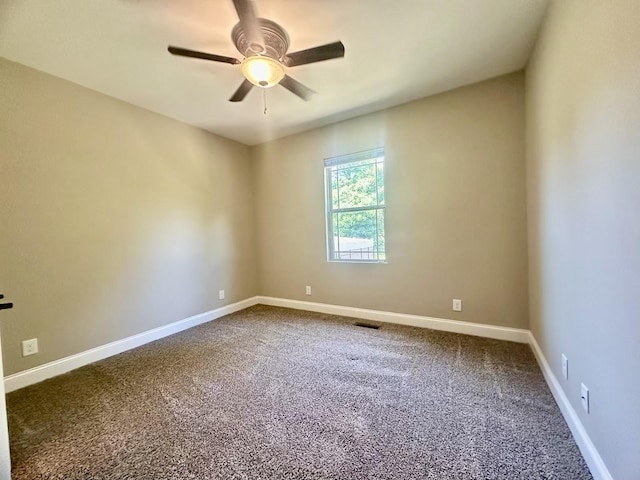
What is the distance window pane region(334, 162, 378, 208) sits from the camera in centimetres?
339

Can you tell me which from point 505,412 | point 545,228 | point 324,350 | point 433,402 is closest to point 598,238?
point 545,228

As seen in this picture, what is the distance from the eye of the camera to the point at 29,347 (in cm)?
219

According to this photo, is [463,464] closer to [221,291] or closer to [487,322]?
[487,322]

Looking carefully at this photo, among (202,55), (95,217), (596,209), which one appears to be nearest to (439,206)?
(596,209)

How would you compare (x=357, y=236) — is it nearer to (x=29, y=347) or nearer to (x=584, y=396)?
(x=584, y=396)

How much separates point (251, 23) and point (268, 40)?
26 cm

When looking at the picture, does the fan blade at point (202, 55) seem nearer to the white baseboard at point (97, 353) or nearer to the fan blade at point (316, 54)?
the fan blade at point (316, 54)

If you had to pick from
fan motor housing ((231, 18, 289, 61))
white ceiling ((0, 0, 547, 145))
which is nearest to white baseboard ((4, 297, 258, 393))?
white ceiling ((0, 0, 547, 145))

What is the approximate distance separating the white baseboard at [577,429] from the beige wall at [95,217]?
11.6 feet

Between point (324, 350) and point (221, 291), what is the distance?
190 cm

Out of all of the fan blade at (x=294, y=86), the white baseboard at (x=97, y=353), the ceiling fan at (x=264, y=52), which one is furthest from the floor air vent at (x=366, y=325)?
the ceiling fan at (x=264, y=52)

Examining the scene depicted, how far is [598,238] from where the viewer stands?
1212mm

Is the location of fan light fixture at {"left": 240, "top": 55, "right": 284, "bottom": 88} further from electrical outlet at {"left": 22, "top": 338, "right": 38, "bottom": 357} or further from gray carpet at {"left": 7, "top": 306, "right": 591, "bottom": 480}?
electrical outlet at {"left": 22, "top": 338, "right": 38, "bottom": 357}

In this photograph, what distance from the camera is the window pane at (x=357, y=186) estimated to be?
3395 mm
